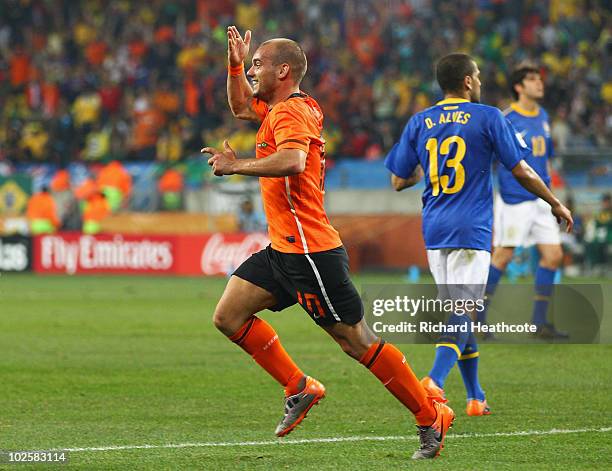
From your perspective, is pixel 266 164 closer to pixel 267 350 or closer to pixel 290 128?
pixel 290 128

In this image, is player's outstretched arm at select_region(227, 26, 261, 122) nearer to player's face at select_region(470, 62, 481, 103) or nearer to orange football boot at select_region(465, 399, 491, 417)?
player's face at select_region(470, 62, 481, 103)

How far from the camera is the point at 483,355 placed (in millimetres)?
11086

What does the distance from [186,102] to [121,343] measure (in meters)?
17.6

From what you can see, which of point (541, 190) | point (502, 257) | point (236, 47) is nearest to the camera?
point (236, 47)

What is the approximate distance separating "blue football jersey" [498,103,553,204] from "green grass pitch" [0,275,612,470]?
1410mm

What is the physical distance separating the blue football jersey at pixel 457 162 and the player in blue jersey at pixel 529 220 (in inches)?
164

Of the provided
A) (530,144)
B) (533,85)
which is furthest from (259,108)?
(533,85)

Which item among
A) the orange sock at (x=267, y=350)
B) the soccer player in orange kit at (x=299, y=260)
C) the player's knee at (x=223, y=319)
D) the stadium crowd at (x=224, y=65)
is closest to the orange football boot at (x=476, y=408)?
the soccer player in orange kit at (x=299, y=260)

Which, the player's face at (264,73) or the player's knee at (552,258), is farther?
the player's knee at (552,258)

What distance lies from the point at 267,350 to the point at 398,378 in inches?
30.2

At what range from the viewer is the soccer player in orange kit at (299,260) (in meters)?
6.02

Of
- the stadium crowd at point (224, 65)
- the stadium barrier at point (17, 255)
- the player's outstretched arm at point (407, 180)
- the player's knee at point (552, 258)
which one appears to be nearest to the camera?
the player's outstretched arm at point (407, 180)

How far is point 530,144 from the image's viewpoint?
37.8 ft

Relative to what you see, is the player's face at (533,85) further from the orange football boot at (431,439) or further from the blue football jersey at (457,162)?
the orange football boot at (431,439)
